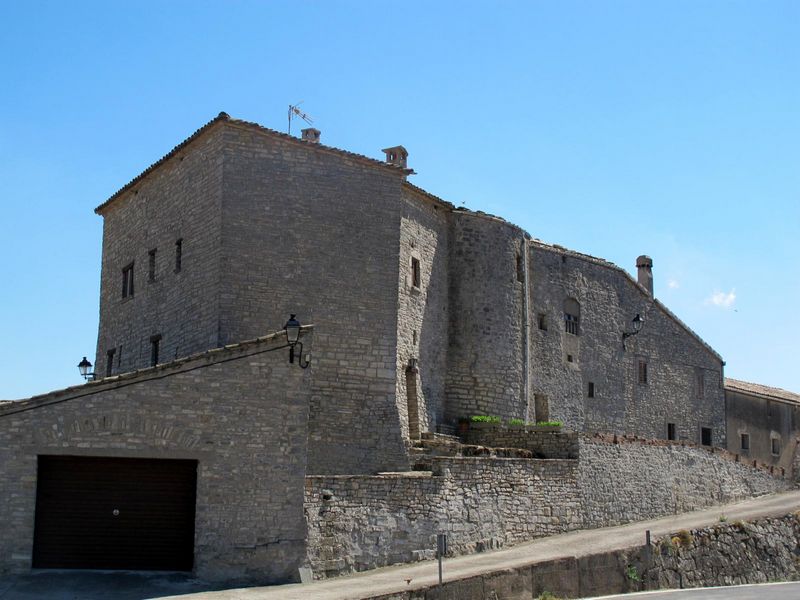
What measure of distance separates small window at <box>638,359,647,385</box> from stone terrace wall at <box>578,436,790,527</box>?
5371mm

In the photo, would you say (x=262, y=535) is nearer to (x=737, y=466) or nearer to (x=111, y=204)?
(x=111, y=204)

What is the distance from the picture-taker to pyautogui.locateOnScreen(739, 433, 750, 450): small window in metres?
41.7

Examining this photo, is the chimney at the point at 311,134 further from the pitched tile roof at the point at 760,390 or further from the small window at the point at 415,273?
the pitched tile roof at the point at 760,390

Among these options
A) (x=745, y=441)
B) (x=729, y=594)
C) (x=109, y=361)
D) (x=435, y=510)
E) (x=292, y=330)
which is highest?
(x=109, y=361)

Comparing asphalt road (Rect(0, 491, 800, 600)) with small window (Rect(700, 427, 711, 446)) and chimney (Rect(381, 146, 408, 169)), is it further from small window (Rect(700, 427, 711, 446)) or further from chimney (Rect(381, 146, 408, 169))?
small window (Rect(700, 427, 711, 446))

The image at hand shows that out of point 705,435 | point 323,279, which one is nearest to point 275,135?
point 323,279

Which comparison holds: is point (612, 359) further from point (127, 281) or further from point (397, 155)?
point (127, 281)

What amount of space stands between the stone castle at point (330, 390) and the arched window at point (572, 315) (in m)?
0.09

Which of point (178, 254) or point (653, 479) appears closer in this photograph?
point (178, 254)

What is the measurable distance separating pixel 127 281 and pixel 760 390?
96.6ft

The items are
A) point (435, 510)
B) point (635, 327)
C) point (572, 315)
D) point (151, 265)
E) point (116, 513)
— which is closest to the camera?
point (116, 513)

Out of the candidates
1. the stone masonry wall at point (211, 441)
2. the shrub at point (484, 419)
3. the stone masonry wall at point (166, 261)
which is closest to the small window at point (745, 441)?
the shrub at point (484, 419)

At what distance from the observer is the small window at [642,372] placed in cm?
3767

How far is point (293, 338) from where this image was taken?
18.6 m
